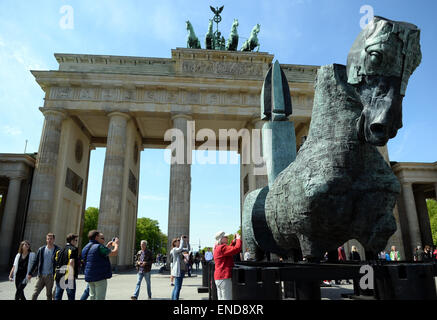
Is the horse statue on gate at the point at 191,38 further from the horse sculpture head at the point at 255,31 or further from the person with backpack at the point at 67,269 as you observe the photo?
the person with backpack at the point at 67,269

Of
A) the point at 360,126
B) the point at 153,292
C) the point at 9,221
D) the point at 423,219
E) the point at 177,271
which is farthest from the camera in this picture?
the point at 423,219

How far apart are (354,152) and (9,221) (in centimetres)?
2768

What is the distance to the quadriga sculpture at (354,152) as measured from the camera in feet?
8.97

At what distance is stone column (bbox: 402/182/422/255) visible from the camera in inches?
1078

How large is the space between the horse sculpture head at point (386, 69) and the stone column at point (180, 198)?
20833mm

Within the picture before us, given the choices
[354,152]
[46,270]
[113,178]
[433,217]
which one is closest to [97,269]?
[46,270]

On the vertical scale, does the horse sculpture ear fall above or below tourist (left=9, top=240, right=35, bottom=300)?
above

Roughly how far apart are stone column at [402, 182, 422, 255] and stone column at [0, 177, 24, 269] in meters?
34.5

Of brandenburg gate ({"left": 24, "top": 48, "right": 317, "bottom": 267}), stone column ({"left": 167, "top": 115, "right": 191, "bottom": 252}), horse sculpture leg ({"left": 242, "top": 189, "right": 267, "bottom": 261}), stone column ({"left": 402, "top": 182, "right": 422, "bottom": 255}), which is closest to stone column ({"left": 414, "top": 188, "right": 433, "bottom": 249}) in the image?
stone column ({"left": 402, "top": 182, "right": 422, "bottom": 255})

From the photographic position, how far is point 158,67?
27125 millimetres

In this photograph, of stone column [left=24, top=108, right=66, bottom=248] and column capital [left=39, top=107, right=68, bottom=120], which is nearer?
stone column [left=24, top=108, right=66, bottom=248]

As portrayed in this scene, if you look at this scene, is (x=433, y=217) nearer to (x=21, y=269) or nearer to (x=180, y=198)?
(x=180, y=198)

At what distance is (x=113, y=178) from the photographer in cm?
2303

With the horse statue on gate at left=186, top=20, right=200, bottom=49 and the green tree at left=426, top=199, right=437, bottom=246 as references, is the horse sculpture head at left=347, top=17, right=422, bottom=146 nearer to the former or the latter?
the horse statue on gate at left=186, top=20, right=200, bottom=49
